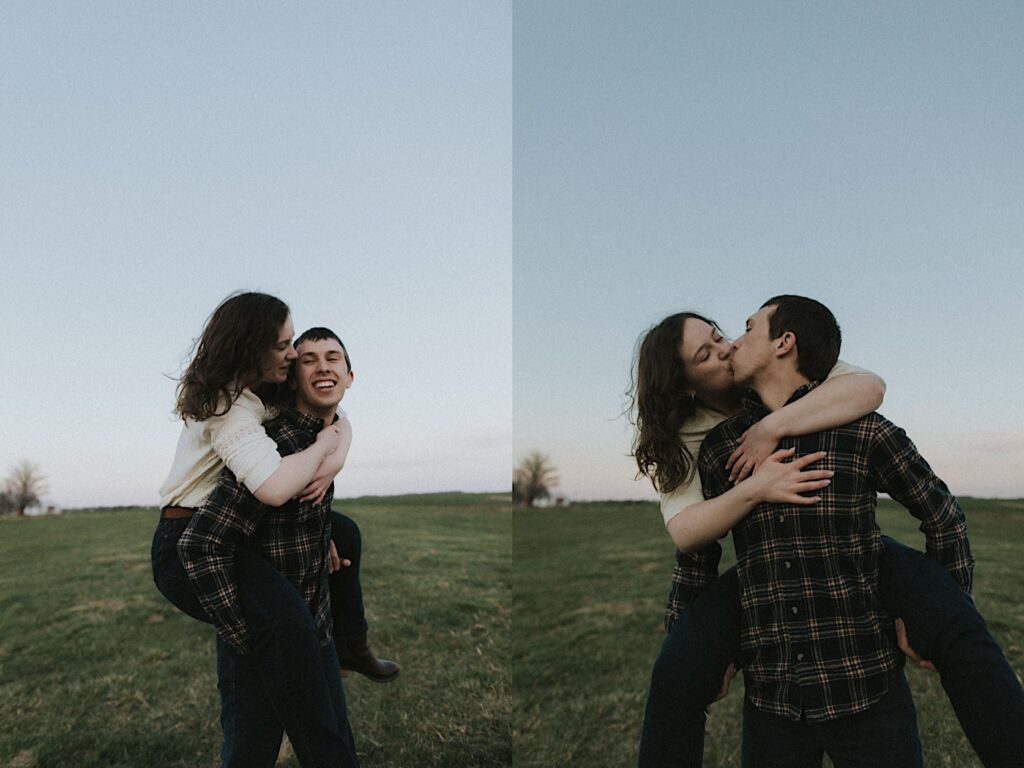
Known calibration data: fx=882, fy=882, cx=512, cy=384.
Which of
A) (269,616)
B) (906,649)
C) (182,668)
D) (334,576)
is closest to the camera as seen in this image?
(906,649)

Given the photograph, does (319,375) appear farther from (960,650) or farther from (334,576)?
(960,650)

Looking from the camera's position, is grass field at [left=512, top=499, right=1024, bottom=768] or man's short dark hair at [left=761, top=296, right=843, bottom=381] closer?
man's short dark hair at [left=761, top=296, right=843, bottom=381]

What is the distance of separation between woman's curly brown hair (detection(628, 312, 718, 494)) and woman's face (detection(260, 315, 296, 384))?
1.14 metres

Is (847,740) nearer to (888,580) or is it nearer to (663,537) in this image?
(888,580)

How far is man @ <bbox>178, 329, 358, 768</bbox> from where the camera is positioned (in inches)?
101

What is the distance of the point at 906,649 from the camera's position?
7.55 ft

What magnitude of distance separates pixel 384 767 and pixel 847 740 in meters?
2.53

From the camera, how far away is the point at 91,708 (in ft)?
17.4

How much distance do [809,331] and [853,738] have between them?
1118mm

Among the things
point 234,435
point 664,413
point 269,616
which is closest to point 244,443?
point 234,435

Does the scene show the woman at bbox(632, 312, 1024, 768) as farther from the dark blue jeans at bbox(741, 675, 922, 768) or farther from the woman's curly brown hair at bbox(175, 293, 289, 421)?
the woman's curly brown hair at bbox(175, 293, 289, 421)

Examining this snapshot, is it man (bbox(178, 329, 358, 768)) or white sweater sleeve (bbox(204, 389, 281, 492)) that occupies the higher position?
white sweater sleeve (bbox(204, 389, 281, 492))

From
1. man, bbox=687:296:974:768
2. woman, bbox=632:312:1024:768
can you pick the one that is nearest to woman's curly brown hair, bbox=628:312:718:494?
woman, bbox=632:312:1024:768

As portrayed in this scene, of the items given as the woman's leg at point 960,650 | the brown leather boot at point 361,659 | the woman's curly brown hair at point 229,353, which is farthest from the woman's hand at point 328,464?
the woman's leg at point 960,650
